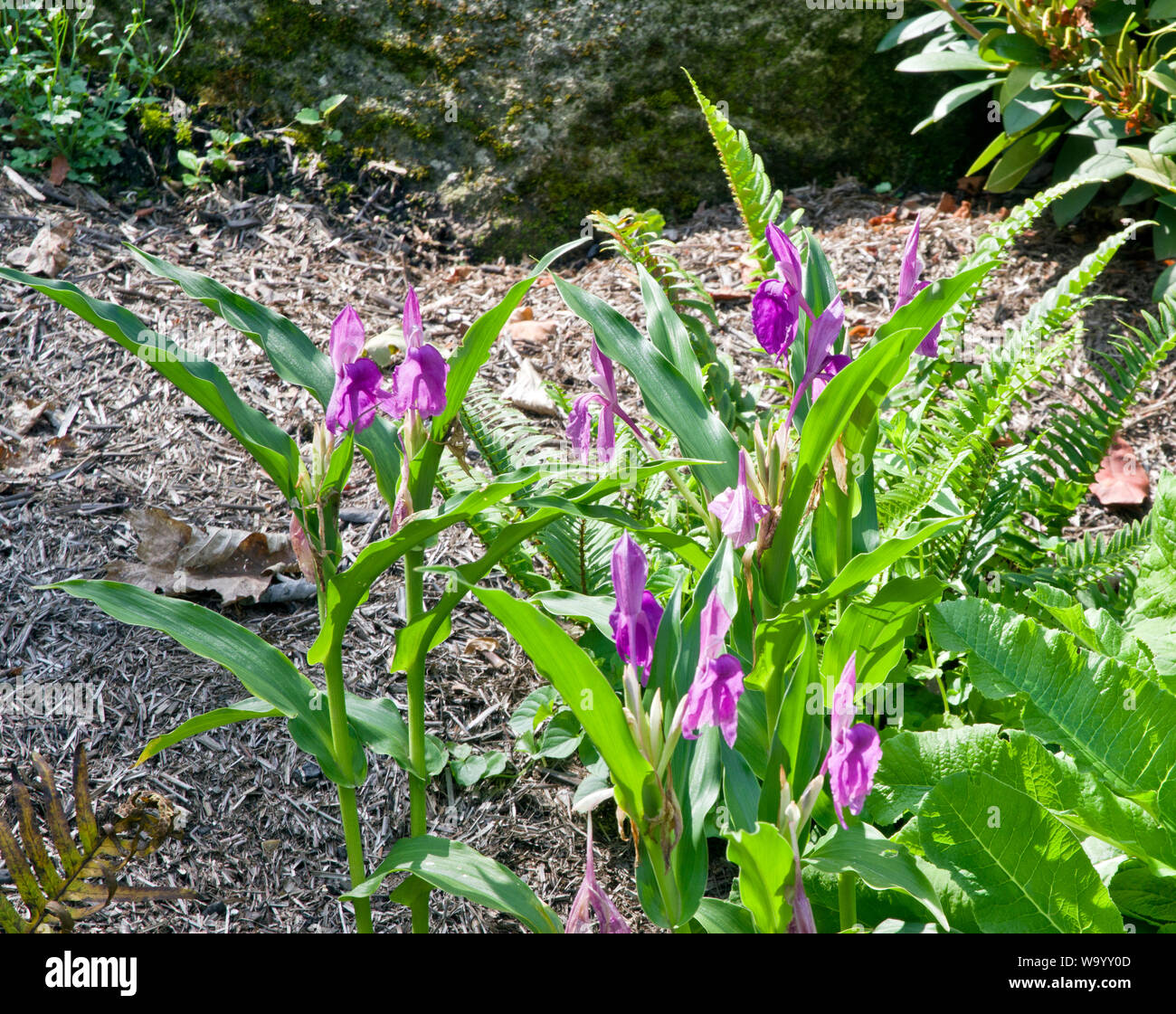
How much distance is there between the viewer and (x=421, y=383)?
4.63ft

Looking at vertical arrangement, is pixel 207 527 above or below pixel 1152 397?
below

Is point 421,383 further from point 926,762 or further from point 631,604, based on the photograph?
point 926,762

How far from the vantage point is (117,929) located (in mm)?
1848

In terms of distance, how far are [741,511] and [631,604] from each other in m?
0.24

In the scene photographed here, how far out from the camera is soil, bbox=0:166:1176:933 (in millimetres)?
2062

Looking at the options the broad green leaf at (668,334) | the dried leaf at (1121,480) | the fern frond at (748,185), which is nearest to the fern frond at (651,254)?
the fern frond at (748,185)

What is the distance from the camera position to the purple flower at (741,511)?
4.61 feet

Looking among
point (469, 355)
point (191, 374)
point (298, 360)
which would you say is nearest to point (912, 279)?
point (469, 355)

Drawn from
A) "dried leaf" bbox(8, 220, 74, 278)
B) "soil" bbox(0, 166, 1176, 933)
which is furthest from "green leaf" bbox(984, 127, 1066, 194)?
"dried leaf" bbox(8, 220, 74, 278)

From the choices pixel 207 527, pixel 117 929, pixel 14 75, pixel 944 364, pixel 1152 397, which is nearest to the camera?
pixel 117 929

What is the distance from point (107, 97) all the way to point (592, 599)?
11.3ft
